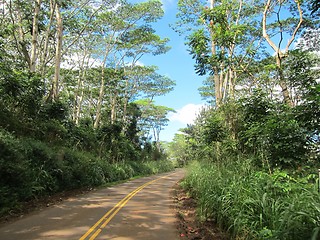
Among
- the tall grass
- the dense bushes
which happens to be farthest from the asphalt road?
the tall grass

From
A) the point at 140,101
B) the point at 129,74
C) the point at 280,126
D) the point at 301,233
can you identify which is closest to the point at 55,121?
the point at 280,126

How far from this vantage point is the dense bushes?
8.51m

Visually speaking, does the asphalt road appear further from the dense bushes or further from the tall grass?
the tall grass

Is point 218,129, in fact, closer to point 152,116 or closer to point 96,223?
point 96,223

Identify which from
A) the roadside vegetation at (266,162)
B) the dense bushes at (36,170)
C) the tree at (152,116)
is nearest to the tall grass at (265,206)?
the roadside vegetation at (266,162)

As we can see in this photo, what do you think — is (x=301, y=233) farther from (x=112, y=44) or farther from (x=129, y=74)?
(x=129, y=74)

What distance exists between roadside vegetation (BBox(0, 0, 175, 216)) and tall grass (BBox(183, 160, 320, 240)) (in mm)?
6138

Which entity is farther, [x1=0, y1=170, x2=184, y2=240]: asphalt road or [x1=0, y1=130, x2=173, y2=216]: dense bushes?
[x1=0, y1=130, x2=173, y2=216]: dense bushes

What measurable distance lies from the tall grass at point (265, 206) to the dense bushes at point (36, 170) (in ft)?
19.8

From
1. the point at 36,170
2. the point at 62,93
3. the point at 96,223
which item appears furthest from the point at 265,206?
the point at 62,93

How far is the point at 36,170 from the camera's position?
36.0ft

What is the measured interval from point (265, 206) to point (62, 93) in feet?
118

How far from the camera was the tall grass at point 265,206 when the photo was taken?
3.78 metres

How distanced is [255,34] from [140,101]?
Answer: 2811 cm
